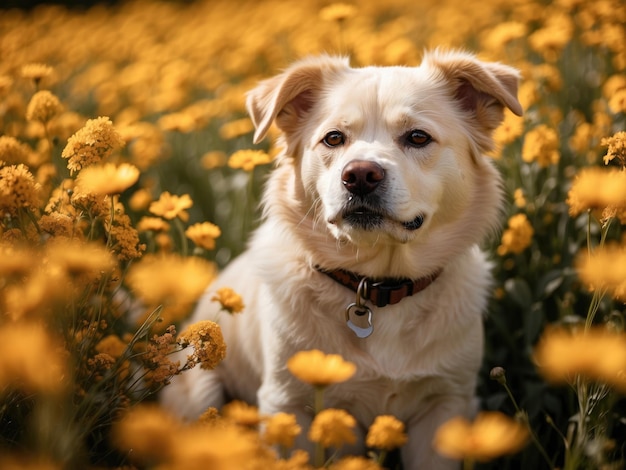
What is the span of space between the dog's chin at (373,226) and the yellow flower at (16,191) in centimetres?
110

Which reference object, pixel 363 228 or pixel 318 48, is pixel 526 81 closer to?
pixel 318 48

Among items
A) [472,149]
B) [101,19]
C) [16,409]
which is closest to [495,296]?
[472,149]

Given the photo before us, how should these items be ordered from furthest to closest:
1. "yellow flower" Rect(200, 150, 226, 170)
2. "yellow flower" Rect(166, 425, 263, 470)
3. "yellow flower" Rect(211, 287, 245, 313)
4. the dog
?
"yellow flower" Rect(200, 150, 226, 170)
the dog
"yellow flower" Rect(211, 287, 245, 313)
"yellow flower" Rect(166, 425, 263, 470)

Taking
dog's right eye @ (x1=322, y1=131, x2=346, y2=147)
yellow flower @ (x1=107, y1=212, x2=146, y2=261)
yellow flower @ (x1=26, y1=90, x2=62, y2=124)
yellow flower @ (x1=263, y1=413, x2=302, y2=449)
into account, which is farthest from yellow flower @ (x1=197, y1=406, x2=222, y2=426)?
yellow flower @ (x1=26, y1=90, x2=62, y2=124)

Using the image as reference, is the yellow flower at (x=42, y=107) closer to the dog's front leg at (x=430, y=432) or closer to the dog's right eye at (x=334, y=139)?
the dog's right eye at (x=334, y=139)

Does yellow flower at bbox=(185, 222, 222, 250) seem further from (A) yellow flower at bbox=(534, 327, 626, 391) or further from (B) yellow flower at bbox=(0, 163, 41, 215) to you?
(A) yellow flower at bbox=(534, 327, 626, 391)

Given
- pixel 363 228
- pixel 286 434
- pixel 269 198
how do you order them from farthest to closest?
pixel 269 198
pixel 363 228
pixel 286 434

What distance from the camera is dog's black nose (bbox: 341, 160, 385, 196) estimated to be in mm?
2248

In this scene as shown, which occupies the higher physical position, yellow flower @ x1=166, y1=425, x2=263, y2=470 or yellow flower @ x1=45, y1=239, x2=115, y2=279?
yellow flower @ x1=45, y1=239, x2=115, y2=279

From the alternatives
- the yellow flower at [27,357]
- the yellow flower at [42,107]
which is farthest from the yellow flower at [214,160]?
the yellow flower at [27,357]

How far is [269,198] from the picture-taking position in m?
2.86

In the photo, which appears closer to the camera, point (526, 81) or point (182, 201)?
point (182, 201)

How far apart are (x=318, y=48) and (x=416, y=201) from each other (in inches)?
132

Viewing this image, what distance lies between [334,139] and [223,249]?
5.41ft
